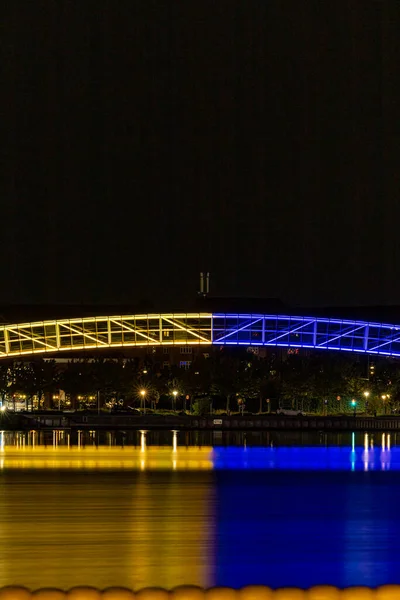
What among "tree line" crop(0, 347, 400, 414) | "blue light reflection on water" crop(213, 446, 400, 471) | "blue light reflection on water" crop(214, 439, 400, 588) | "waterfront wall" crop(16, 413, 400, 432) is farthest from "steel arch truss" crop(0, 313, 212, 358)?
"blue light reflection on water" crop(214, 439, 400, 588)

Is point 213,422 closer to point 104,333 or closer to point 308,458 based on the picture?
point 104,333

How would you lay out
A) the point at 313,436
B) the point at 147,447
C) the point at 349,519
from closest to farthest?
the point at 349,519
the point at 147,447
the point at 313,436

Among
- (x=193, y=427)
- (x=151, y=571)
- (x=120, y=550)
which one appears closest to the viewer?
(x=151, y=571)

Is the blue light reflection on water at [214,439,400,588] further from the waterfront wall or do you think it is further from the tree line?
the tree line

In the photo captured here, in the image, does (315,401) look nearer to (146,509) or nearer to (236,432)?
(236,432)

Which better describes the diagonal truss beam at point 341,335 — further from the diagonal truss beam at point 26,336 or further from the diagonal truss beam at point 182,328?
the diagonal truss beam at point 26,336

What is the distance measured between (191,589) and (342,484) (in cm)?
3033

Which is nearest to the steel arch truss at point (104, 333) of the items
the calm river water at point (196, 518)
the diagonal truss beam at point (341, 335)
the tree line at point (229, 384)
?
the diagonal truss beam at point (341, 335)

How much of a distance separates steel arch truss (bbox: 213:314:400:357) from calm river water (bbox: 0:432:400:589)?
29.1m

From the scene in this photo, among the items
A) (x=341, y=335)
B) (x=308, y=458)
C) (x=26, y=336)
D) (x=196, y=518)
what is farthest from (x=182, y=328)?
(x=196, y=518)

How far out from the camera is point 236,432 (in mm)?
90188

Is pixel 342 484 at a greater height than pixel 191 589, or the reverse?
pixel 191 589

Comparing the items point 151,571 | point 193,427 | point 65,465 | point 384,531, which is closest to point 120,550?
point 151,571

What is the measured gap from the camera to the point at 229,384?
339ft
